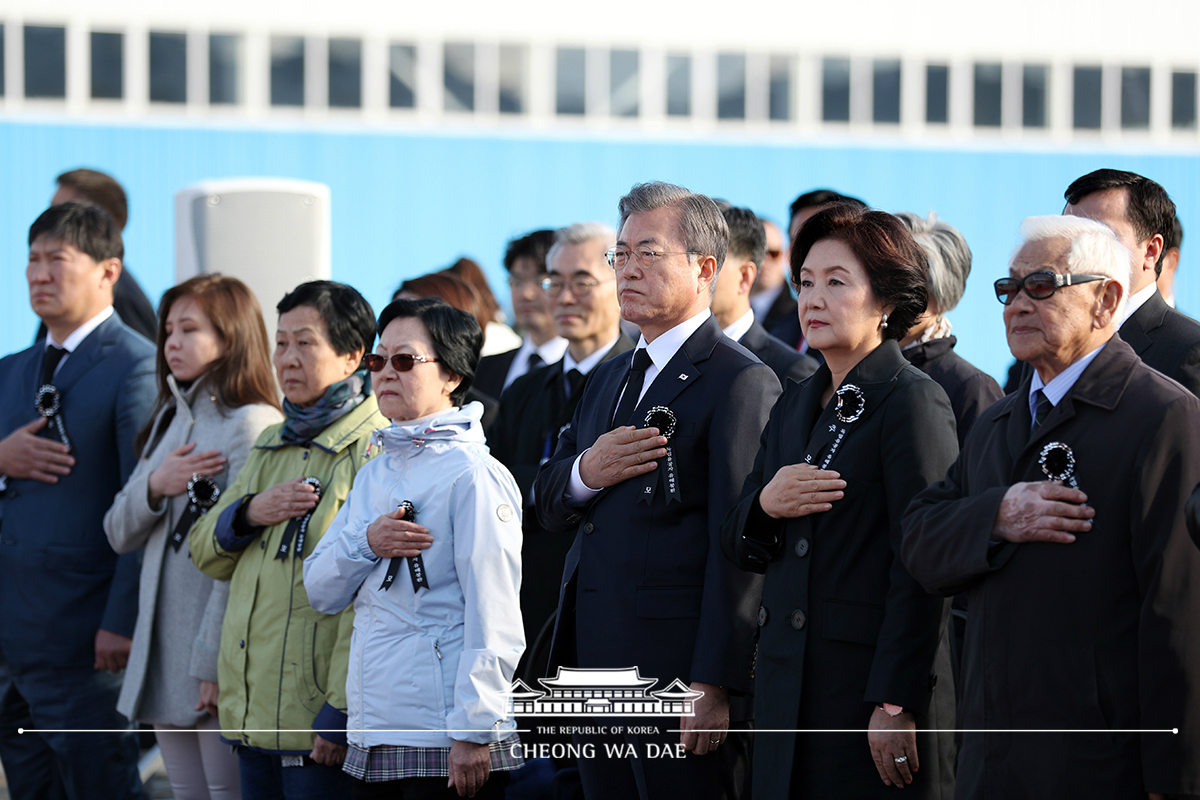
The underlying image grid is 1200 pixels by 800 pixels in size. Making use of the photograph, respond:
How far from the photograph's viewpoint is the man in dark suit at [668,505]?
3.37 meters

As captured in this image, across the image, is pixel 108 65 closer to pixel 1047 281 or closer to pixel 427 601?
pixel 427 601

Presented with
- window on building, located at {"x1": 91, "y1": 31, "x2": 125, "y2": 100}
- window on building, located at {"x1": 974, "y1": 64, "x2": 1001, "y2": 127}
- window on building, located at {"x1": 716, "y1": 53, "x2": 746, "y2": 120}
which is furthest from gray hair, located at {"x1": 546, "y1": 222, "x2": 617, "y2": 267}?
window on building, located at {"x1": 974, "y1": 64, "x2": 1001, "y2": 127}

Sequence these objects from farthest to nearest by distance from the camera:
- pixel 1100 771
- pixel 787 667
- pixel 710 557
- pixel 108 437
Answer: pixel 108 437 → pixel 710 557 → pixel 787 667 → pixel 1100 771

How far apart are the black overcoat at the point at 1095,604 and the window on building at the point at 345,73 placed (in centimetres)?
1827

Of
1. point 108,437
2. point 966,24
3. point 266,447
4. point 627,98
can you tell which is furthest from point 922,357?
point 966,24

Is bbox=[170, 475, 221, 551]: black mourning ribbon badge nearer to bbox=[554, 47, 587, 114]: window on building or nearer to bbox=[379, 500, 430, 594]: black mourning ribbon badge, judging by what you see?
bbox=[379, 500, 430, 594]: black mourning ribbon badge

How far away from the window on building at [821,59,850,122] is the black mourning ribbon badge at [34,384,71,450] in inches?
677

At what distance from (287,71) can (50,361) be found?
15.6m

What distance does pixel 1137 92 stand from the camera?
20859 millimetres

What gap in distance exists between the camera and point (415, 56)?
65.3ft

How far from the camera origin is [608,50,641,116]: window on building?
801 inches

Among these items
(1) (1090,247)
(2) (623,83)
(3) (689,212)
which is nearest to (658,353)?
(3) (689,212)

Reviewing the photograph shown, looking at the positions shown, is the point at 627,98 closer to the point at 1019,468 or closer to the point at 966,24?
the point at 966,24

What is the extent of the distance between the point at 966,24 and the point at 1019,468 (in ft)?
63.9
